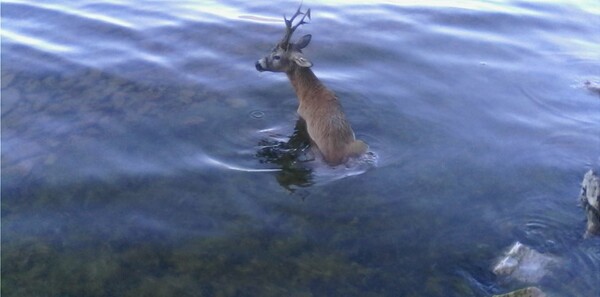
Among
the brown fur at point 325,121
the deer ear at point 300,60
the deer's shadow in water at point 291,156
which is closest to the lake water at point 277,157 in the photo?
the deer's shadow in water at point 291,156

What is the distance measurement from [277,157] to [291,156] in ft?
0.57

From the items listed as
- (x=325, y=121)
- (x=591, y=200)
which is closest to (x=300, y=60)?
(x=325, y=121)

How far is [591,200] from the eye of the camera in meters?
5.82

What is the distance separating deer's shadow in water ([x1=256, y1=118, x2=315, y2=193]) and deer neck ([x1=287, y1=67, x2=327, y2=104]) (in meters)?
0.29

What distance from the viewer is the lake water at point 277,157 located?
5.27 meters

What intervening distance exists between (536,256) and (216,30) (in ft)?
18.7

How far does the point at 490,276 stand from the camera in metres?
5.23

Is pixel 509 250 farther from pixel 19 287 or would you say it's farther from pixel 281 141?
pixel 19 287

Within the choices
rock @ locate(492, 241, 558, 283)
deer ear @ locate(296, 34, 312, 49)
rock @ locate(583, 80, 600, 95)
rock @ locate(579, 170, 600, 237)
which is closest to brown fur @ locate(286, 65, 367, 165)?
deer ear @ locate(296, 34, 312, 49)

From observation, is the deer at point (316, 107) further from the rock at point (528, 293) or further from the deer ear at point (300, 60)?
the rock at point (528, 293)

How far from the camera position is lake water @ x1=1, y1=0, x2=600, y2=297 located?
527cm

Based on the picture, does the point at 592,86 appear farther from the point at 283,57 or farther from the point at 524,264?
the point at 524,264

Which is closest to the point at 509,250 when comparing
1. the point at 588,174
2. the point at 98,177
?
the point at 588,174

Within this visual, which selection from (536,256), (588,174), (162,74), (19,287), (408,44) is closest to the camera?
(19,287)
